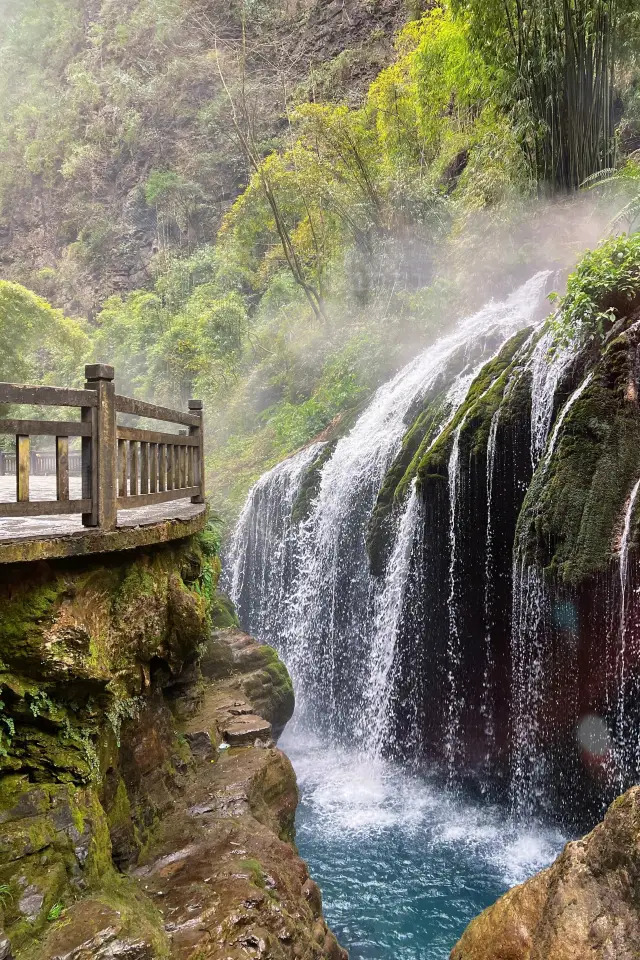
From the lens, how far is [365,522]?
11109 mm

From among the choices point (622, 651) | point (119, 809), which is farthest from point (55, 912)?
point (622, 651)

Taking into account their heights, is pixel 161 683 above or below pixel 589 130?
below

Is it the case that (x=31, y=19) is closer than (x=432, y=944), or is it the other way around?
(x=432, y=944)

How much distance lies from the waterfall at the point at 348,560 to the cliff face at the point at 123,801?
456 centimetres

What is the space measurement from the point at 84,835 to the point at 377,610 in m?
6.86

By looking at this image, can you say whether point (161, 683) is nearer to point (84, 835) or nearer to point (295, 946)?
point (84, 835)

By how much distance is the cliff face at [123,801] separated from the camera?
3.45m

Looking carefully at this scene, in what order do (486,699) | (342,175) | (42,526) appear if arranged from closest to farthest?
(42,526)
(486,699)
(342,175)

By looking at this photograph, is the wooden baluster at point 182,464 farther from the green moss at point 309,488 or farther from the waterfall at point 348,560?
the green moss at point 309,488

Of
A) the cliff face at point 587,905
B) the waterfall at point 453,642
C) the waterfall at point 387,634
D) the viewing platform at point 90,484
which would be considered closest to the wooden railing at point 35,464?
the waterfall at point 387,634

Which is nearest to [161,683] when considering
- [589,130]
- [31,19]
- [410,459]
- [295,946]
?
[295,946]

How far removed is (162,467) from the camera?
530 centimetres

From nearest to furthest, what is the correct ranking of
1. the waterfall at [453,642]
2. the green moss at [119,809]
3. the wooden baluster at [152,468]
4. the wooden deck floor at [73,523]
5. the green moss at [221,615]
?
the wooden deck floor at [73,523], the green moss at [119,809], the wooden baluster at [152,468], the waterfall at [453,642], the green moss at [221,615]

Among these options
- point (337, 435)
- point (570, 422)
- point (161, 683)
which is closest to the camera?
point (161, 683)
